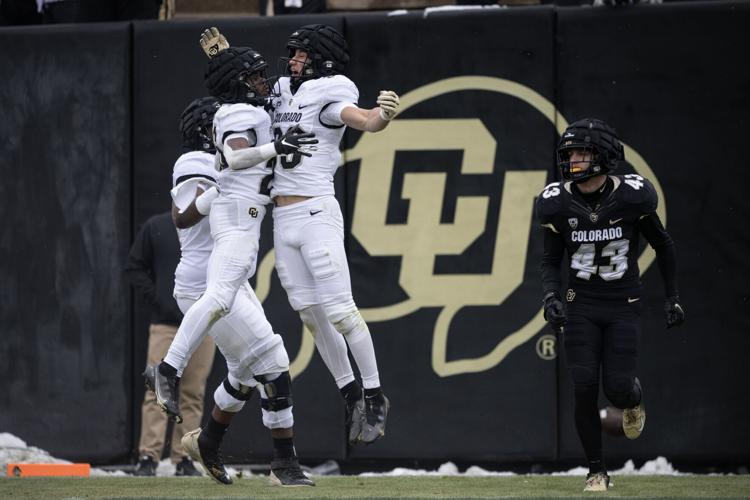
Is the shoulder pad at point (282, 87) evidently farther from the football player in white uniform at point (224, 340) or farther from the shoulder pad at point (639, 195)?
the shoulder pad at point (639, 195)

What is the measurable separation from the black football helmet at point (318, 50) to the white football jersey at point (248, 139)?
13.3 inches

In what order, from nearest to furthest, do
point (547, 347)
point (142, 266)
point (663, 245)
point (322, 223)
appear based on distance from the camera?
1. point (663, 245)
2. point (322, 223)
3. point (142, 266)
4. point (547, 347)

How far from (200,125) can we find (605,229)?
2.31 meters

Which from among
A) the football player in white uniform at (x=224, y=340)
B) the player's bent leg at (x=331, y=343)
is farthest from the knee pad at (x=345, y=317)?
the football player in white uniform at (x=224, y=340)

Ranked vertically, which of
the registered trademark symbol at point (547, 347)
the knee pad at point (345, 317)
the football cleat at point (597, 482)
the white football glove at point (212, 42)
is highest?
the white football glove at point (212, 42)

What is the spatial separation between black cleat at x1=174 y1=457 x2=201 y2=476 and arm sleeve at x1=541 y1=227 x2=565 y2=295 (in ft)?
9.48

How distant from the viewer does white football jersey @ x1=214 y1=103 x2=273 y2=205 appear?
7.46 m

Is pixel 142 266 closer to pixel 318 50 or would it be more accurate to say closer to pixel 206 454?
pixel 206 454

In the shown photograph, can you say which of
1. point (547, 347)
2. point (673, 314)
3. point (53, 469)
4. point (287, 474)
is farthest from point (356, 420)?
point (53, 469)

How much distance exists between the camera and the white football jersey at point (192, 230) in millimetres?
7766

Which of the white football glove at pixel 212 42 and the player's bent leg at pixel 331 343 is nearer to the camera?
the player's bent leg at pixel 331 343

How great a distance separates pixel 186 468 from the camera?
9172mm

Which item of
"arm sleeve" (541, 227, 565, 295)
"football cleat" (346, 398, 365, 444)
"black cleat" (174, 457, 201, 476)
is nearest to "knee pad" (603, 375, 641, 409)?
"arm sleeve" (541, 227, 565, 295)

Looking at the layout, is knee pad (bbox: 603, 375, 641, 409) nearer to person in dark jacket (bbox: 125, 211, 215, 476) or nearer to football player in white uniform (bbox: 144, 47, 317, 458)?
football player in white uniform (bbox: 144, 47, 317, 458)
